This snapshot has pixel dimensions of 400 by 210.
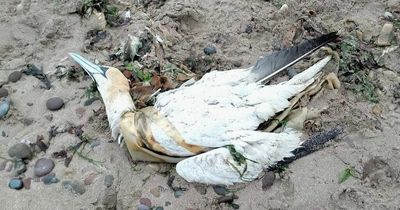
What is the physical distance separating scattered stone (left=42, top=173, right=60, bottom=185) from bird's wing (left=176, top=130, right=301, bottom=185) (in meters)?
0.62

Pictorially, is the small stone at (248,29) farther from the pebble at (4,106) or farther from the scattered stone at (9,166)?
the scattered stone at (9,166)

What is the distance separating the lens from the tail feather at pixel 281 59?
3.30 metres

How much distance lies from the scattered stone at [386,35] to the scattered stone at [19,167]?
7.15 ft

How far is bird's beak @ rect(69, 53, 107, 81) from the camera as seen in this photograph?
133 inches

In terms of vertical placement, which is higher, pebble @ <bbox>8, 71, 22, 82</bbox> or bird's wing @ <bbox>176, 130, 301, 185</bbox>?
bird's wing @ <bbox>176, 130, 301, 185</bbox>

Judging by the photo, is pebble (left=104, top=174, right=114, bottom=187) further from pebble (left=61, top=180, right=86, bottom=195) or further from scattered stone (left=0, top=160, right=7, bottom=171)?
scattered stone (left=0, top=160, right=7, bottom=171)

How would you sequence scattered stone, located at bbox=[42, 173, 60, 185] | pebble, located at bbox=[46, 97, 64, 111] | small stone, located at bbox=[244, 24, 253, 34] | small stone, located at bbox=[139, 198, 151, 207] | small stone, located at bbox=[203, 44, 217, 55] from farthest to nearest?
small stone, located at bbox=[244, 24, 253, 34], small stone, located at bbox=[203, 44, 217, 55], pebble, located at bbox=[46, 97, 64, 111], scattered stone, located at bbox=[42, 173, 60, 185], small stone, located at bbox=[139, 198, 151, 207]

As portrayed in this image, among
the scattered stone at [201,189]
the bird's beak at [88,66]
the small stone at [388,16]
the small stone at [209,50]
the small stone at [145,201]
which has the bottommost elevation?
the small stone at [145,201]

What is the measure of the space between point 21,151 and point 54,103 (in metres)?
0.36

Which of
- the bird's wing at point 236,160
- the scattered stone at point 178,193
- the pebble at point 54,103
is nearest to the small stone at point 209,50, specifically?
the bird's wing at point 236,160

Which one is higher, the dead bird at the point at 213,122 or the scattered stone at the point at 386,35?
the scattered stone at the point at 386,35

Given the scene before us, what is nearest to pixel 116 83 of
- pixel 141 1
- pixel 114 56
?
pixel 114 56

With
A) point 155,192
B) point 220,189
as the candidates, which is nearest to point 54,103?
point 155,192

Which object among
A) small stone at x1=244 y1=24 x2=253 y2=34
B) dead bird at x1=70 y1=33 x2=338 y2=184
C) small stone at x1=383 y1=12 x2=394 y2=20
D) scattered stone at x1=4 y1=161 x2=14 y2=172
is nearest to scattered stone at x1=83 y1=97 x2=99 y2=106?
dead bird at x1=70 y1=33 x2=338 y2=184
